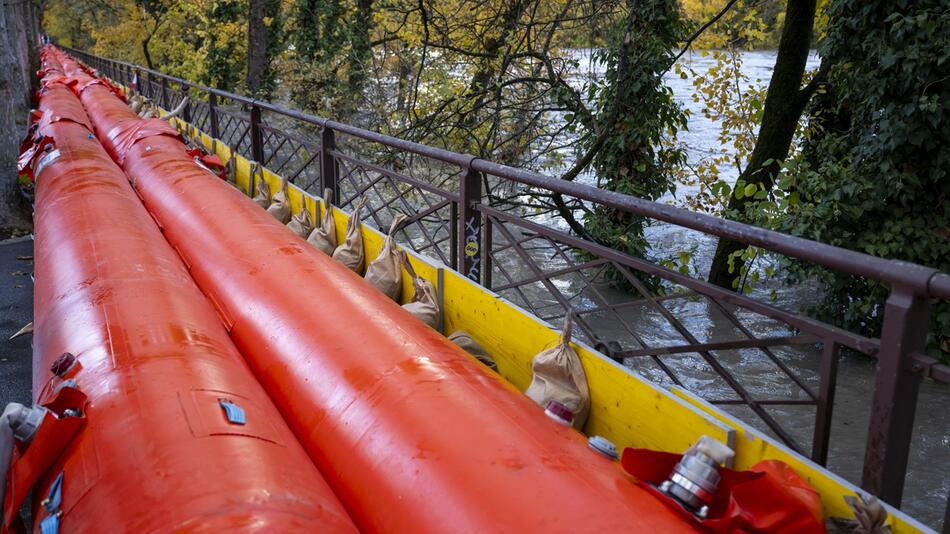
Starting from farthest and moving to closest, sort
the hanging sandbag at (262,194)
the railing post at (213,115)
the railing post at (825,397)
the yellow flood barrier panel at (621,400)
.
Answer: the railing post at (213,115), the hanging sandbag at (262,194), the railing post at (825,397), the yellow flood barrier panel at (621,400)

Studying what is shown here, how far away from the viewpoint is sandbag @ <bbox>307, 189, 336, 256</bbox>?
18.2ft

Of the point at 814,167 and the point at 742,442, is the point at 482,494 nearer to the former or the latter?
the point at 742,442

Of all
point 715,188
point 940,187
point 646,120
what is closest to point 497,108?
point 646,120

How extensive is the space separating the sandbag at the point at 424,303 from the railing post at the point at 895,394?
2345 millimetres

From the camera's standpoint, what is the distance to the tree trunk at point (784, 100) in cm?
973

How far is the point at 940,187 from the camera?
7148 millimetres

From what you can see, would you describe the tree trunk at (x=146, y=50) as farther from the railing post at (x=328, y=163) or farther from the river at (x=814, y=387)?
the railing post at (x=328, y=163)

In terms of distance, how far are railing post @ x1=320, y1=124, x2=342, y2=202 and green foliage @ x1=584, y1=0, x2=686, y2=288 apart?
159 inches

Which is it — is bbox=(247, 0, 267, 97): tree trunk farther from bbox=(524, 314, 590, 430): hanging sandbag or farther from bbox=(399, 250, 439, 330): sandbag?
bbox=(524, 314, 590, 430): hanging sandbag

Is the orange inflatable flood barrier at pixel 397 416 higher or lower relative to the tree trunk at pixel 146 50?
lower

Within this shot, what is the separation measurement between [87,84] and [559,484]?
15.1 m

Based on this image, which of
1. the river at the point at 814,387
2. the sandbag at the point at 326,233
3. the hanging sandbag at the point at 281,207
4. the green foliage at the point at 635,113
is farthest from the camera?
the green foliage at the point at 635,113

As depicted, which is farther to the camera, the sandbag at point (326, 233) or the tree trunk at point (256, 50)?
the tree trunk at point (256, 50)

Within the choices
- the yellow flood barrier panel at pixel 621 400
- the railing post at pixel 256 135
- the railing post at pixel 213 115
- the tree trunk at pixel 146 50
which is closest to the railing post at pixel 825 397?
the yellow flood barrier panel at pixel 621 400
